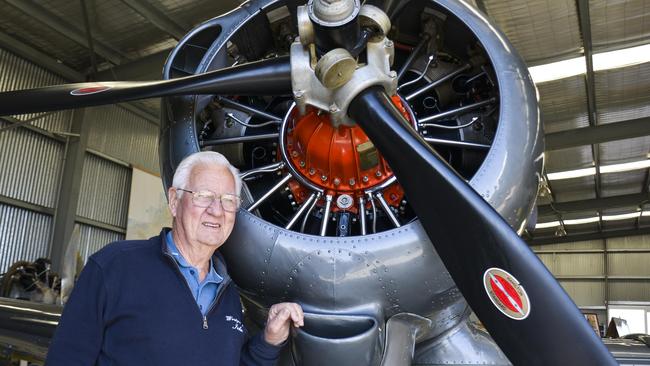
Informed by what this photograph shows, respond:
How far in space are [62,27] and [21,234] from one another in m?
5.49

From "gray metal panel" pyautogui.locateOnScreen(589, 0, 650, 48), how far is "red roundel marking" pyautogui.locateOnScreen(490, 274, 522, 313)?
41.4ft

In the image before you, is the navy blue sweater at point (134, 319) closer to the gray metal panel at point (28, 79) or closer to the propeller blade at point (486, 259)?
the propeller blade at point (486, 259)

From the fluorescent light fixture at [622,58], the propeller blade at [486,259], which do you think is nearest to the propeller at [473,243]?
the propeller blade at [486,259]

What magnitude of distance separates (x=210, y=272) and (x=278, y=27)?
1.85 metres

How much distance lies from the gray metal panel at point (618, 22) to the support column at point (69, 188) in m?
13.2

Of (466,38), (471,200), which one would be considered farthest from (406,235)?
(466,38)

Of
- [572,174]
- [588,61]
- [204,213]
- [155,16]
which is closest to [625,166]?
[572,174]

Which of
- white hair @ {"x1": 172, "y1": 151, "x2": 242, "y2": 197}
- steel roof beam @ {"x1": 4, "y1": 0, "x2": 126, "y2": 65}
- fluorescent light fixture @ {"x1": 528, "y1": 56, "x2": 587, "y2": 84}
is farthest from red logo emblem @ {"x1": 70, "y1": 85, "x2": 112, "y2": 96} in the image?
fluorescent light fixture @ {"x1": 528, "y1": 56, "x2": 587, "y2": 84}

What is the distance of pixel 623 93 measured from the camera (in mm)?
18125

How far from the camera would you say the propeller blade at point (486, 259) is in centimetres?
250

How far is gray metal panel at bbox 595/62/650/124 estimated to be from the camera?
55.4ft

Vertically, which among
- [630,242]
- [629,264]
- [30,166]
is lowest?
[629,264]

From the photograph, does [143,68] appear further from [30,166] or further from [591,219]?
[591,219]

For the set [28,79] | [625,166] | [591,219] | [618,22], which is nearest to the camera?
[618,22]
